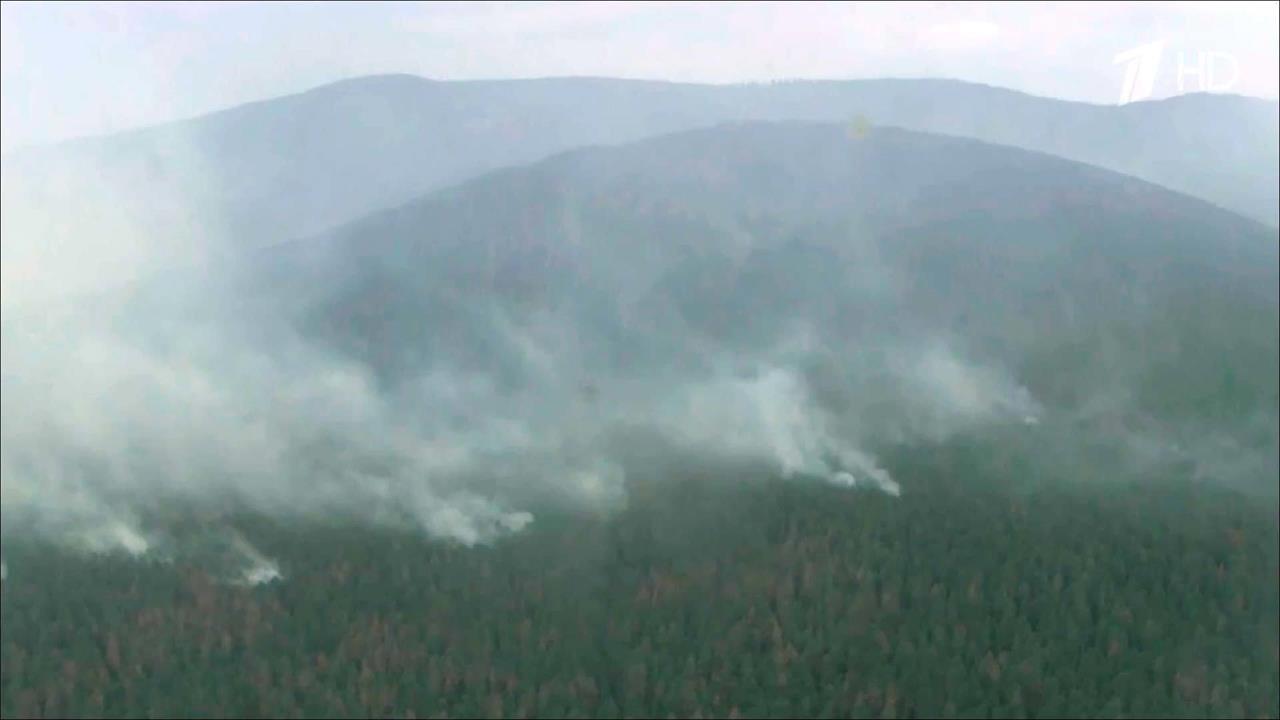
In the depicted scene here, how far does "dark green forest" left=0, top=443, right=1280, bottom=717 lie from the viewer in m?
15.0

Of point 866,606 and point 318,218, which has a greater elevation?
point 318,218

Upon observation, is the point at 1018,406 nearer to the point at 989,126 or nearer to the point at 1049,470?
the point at 1049,470

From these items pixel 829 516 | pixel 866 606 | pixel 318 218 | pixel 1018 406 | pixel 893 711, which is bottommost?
pixel 893 711

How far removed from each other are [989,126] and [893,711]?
2226cm

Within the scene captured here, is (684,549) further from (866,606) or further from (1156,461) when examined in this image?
(1156,461)

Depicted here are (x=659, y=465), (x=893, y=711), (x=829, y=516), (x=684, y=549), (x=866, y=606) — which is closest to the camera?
(x=893, y=711)

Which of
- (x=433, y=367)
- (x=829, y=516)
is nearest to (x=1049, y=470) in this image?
(x=829, y=516)

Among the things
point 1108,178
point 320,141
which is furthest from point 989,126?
point 320,141

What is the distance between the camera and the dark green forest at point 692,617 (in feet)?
49.1

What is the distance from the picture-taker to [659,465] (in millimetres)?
21578

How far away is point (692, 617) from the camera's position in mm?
16797

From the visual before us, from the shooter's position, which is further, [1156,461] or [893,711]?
[1156,461]

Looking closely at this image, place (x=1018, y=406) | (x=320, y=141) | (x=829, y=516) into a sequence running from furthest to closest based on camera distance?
1. (x=320, y=141)
2. (x=1018, y=406)
3. (x=829, y=516)

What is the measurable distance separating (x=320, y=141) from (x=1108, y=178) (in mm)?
22393
